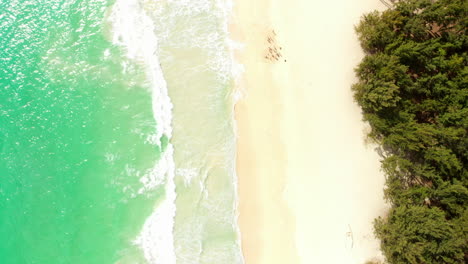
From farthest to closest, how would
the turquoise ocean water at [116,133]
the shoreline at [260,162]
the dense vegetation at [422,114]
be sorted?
the turquoise ocean water at [116,133] → the shoreline at [260,162] → the dense vegetation at [422,114]

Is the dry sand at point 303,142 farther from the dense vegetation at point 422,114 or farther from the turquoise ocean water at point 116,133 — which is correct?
the turquoise ocean water at point 116,133

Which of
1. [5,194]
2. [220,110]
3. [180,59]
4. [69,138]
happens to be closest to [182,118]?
[220,110]

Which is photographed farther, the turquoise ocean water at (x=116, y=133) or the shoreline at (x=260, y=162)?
the turquoise ocean water at (x=116, y=133)

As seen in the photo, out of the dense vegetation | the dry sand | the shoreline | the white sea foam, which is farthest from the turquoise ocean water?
the dense vegetation

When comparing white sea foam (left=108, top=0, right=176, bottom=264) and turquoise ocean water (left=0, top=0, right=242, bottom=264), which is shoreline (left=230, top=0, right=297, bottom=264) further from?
white sea foam (left=108, top=0, right=176, bottom=264)

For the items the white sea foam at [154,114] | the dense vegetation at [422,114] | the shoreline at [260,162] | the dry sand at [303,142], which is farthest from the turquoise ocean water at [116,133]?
the dense vegetation at [422,114]

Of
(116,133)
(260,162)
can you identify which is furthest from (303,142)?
(116,133)
